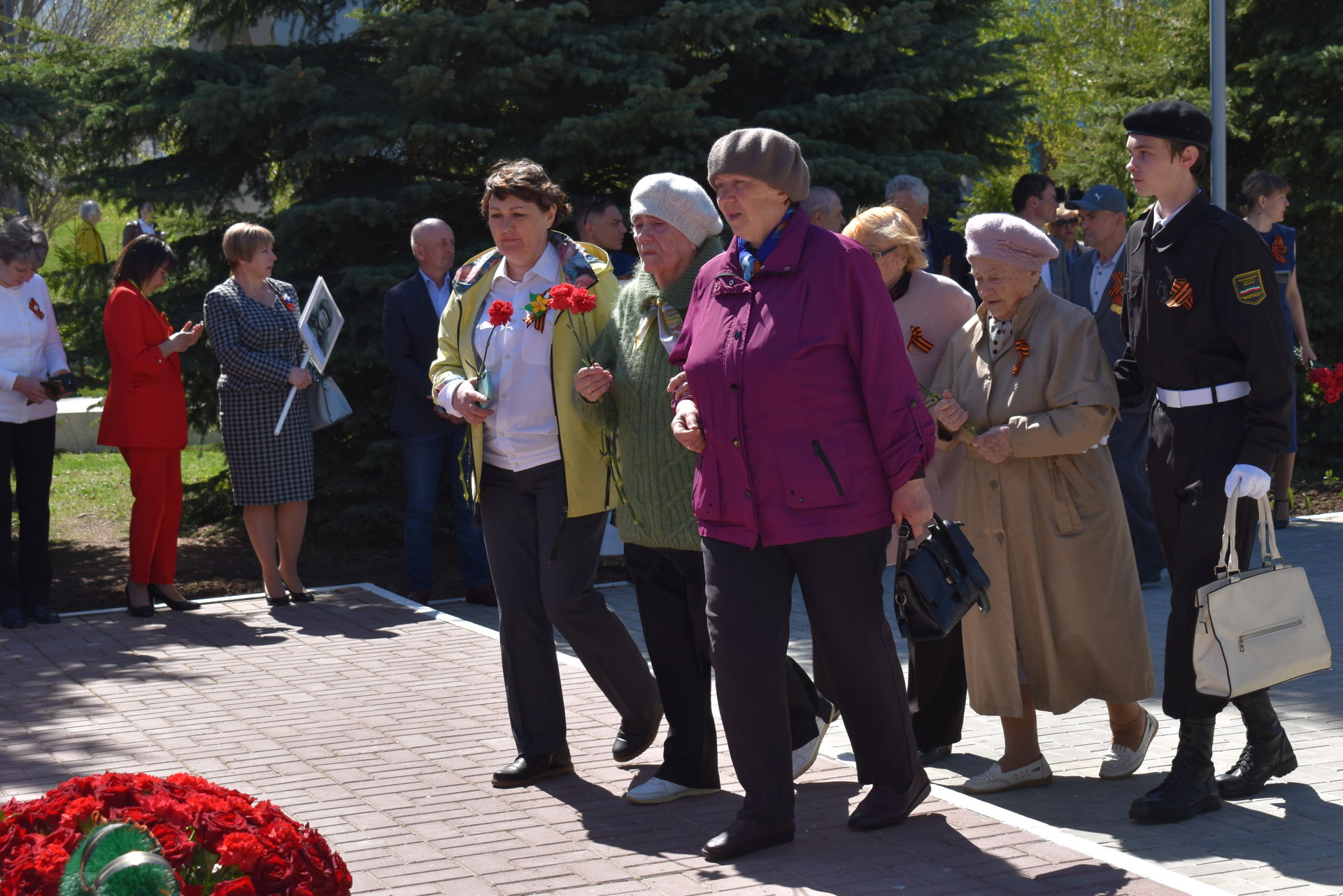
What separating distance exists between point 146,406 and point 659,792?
4.80m

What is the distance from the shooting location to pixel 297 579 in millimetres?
9234

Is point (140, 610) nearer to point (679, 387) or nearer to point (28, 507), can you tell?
point (28, 507)

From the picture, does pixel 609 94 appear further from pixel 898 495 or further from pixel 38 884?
pixel 38 884

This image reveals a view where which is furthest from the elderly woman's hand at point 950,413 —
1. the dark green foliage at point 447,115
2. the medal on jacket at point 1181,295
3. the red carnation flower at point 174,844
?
the dark green foliage at point 447,115

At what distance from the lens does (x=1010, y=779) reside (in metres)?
5.41

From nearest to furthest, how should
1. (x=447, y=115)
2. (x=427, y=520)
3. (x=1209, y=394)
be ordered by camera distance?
1. (x=1209, y=394)
2. (x=427, y=520)
3. (x=447, y=115)

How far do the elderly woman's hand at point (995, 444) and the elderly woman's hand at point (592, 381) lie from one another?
129cm

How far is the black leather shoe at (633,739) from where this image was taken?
18.5 ft

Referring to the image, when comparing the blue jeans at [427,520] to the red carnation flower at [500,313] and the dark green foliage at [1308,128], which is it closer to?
the red carnation flower at [500,313]

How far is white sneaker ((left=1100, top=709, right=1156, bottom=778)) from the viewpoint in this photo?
5.51 m

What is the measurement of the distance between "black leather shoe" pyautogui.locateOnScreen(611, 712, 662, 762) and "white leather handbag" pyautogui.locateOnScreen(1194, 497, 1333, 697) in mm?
1928

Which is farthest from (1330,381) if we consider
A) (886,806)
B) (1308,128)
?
(1308,128)

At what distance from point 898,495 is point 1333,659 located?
382 cm

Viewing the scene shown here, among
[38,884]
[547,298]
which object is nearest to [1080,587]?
[547,298]
